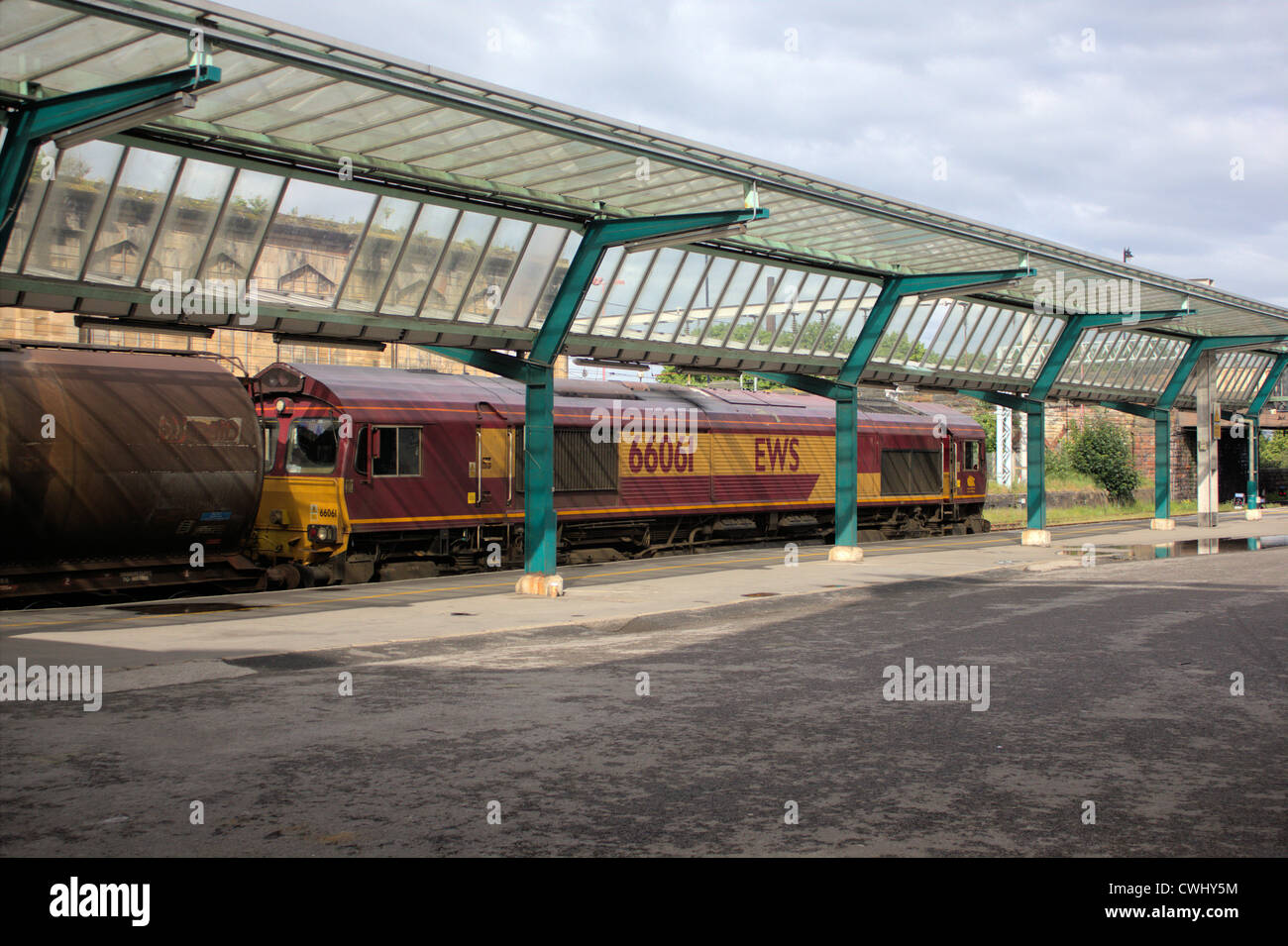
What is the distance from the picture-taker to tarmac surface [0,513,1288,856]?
562 cm

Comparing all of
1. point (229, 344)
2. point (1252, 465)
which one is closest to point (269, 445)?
point (229, 344)

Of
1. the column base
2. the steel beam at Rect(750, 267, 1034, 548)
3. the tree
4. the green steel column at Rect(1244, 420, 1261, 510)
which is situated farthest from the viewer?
the tree

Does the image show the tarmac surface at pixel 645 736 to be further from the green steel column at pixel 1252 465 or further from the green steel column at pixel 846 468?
the green steel column at pixel 1252 465

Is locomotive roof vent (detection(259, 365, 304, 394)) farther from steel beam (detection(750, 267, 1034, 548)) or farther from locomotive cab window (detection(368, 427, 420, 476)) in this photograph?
steel beam (detection(750, 267, 1034, 548))

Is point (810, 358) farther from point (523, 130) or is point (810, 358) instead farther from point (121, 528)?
point (121, 528)

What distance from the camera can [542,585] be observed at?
1598 cm

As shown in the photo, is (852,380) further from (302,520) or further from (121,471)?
(121,471)

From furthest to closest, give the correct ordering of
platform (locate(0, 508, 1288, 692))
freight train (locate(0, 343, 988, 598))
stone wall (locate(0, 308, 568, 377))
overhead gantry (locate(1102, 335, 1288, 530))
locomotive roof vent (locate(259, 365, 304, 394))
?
stone wall (locate(0, 308, 568, 377))
overhead gantry (locate(1102, 335, 1288, 530))
locomotive roof vent (locate(259, 365, 304, 394))
freight train (locate(0, 343, 988, 598))
platform (locate(0, 508, 1288, 692))

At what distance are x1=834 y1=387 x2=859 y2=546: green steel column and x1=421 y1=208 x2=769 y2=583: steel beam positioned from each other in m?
7.83

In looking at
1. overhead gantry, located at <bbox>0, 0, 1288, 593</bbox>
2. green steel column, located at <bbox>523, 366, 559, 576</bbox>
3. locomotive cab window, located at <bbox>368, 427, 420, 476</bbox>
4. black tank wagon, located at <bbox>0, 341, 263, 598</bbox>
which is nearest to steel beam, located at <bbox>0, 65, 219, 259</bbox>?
overhead gantry, located at <bbox>0, 0, 1288, 593</bbox>

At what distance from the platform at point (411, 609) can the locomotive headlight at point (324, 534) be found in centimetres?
82

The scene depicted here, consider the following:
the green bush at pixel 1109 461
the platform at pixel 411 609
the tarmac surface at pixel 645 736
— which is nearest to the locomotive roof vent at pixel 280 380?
the platform at pixel 411 609

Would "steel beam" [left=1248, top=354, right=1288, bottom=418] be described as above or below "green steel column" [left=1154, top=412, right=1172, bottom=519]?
above
